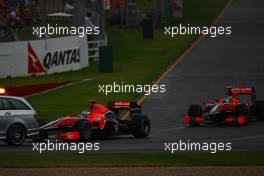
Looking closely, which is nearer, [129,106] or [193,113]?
[129,106]

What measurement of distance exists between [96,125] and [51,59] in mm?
19052

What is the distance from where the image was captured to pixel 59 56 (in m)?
42.9

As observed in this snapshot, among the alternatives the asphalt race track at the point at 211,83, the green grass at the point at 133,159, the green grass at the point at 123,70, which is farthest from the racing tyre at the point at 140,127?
the green grass at the point at 123,70

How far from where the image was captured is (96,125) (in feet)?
77.2

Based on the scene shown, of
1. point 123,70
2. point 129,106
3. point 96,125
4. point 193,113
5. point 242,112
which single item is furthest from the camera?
point 123,70

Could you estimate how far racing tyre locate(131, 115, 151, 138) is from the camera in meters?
24.2

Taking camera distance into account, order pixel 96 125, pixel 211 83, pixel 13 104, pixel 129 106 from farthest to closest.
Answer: pixel 211 83, pixel 129 106, pixel 96 125, pixel 13 104

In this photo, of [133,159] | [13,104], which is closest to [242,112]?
[13,104]

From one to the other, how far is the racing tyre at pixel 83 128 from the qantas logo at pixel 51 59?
1781 centimetres

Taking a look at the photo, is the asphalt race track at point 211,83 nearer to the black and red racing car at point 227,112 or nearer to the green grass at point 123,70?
the black and red racing car at point 227,112

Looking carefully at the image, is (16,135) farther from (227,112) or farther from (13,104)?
(227,112)

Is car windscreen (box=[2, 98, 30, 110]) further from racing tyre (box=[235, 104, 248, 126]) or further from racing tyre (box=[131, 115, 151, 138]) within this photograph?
racing tyre (box=[235, 104, 248, 126])

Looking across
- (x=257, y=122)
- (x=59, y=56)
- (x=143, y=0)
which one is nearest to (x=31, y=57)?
(x=59, y=56)

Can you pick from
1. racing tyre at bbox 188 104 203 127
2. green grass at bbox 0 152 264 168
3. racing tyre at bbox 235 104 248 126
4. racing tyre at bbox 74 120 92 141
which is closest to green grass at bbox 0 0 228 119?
racing tyre at bbox 188 104 203 127
